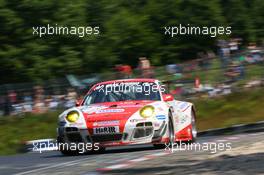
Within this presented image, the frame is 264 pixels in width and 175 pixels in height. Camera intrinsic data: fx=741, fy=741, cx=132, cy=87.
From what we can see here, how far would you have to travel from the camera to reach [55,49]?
3938cm

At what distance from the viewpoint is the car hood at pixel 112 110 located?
1166 cm

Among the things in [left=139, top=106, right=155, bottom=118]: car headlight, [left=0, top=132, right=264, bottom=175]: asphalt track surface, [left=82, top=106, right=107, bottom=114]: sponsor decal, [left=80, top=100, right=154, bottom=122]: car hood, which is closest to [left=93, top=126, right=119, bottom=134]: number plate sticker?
[left=80, top=100, right=154, bottom=122]: car hood

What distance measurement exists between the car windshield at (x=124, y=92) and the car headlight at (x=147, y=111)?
2.31 feet

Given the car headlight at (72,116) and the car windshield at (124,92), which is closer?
the car headlight at (72,116)

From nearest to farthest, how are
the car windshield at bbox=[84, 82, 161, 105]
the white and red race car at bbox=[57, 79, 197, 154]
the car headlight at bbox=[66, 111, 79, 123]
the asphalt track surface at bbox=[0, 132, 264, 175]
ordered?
the asphalt track surface at bbox=[0, 132, 264, 175], the white and red race car at bbox=[57, 79, 197, 154], the car headlight at bbox=[66, 111, 79, 123], the car windshield at bbox=[84, 82, 161, 105]

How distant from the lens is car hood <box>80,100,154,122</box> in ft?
38.3

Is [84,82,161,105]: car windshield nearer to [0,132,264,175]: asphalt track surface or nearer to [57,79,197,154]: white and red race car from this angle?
[57,79,197,154]: white and red race car

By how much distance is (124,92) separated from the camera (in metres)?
12.7

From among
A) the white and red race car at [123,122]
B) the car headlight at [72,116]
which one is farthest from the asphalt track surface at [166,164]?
the car headlight at [72,116]

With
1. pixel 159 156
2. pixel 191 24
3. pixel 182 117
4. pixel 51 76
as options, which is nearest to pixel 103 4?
pixel 191 24

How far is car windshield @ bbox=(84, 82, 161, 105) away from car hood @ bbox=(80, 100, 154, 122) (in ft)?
1.14

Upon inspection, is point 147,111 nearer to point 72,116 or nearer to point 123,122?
point 123,122

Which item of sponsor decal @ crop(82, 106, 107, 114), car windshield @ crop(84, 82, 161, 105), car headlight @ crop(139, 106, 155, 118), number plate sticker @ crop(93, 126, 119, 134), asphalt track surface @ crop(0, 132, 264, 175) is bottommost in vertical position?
asphalt track surface @ crop(0, 132, 264, 175)

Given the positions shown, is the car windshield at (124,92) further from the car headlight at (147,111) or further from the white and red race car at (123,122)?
the car headlight at (147,111)
